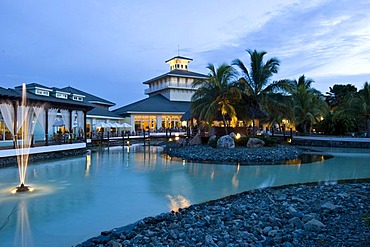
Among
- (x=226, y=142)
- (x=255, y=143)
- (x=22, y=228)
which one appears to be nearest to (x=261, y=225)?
(x=22, y=228)

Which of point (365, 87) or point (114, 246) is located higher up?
point (365, 87)

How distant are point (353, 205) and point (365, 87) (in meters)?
19.1

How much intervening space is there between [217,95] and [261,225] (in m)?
15.1

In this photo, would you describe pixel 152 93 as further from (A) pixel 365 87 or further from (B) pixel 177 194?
(B) pixel 177 194

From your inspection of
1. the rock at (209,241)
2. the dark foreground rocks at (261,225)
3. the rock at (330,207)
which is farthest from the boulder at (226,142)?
the rock at (209,241)

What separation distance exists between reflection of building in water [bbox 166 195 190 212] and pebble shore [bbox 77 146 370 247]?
392mm

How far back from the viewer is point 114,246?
4.12 meters

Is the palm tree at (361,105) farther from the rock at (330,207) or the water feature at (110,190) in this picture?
the rock at (330,207)

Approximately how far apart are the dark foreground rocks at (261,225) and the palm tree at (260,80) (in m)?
12.1

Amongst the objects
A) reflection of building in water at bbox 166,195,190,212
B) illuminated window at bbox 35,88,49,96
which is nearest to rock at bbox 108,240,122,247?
reflection of building in water at bbox 166,195,190,212

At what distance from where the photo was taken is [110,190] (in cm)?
847

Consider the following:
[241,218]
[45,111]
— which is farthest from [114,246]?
[45,111]

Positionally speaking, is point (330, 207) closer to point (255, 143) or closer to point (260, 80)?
point (255, 143)

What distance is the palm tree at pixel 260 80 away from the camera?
18.1 m
